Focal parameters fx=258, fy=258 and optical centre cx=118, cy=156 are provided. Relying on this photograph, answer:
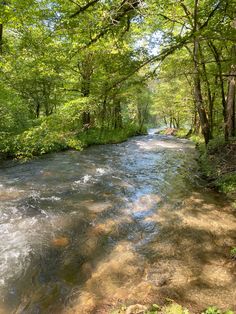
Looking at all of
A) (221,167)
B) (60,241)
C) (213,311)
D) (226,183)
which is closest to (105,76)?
(60,241)

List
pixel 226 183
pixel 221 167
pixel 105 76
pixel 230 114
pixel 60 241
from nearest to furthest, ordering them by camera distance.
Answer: pixel 60 241, pixel 105 76, pixel 226 183, pixel 221 167, pixel 230 114

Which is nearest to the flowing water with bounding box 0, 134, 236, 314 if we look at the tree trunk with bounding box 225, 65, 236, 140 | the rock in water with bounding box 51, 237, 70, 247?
the rock in water with bounding box 51, 237, 70, 247

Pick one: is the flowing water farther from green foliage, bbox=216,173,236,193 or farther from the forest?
green foliage, bbox=216,173,236,193

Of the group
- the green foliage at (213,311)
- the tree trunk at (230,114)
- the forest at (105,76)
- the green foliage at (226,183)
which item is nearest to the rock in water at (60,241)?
the forest at (105,76)

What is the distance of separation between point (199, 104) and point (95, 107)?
7.07 meters

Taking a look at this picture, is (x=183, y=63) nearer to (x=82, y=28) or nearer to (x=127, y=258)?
(x=82, y=28)

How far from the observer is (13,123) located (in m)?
13.0

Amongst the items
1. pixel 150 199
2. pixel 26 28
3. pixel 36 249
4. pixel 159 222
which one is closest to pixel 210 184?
pixel 150 199

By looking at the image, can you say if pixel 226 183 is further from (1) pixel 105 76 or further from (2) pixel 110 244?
(1) pixel 105 76

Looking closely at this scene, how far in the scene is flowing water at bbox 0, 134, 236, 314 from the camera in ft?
11.6

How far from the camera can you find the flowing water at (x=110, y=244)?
11.6ft

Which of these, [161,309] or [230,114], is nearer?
[161,309]

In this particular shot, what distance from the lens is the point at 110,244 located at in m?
4.88

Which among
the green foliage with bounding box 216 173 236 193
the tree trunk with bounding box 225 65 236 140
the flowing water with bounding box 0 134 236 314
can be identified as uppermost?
the tree trunk with bounding box 225 65 236 140
